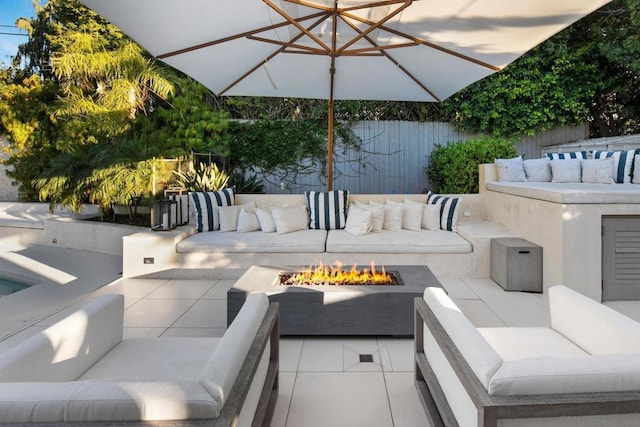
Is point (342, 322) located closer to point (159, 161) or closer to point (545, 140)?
point (159, 161)

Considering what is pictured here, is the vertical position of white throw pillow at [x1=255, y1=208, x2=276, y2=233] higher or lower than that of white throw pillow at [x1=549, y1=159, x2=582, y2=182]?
lower

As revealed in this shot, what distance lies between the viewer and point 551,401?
1154 millimetres

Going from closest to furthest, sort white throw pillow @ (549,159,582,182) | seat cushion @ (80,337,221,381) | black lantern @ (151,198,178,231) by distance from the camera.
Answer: seat cushion @ (80,337,221,381) < black lantern @ (151,198,178,231) < white throw pillow @ (549,159,582,182)

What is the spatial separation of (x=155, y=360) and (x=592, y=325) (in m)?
1.95

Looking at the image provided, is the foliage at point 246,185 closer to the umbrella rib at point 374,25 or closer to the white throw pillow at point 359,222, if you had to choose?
the white throw pillow at point 359,222

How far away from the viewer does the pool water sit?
490 centimetres

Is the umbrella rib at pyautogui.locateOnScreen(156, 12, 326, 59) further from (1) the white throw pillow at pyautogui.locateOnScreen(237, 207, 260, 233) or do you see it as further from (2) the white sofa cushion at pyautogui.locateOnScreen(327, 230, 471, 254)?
(2) the white sofa cushion at pyautogui.locateOnScreen(327, 230, 471, 254)

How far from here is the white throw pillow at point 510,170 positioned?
5.72 meters

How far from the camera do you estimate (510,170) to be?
575 cm

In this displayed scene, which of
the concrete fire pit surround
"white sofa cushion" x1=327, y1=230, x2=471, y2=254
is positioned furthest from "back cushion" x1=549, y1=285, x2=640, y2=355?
"white sofa cushion" x1=327, y1=230, x2=471, y2=254

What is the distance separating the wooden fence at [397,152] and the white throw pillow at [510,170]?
2.88 metres

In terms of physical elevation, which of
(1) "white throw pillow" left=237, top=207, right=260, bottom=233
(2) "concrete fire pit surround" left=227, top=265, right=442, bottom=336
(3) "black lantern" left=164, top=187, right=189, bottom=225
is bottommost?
(2) "concrete fire pit surround" left=227, top=265, right=442, bottom=336

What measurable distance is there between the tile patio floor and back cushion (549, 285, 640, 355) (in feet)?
2.74

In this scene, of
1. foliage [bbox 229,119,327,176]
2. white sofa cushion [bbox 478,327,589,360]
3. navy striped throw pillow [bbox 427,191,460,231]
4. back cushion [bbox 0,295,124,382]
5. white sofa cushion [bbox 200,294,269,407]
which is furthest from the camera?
foliage [bbox 229,119,327,176]
